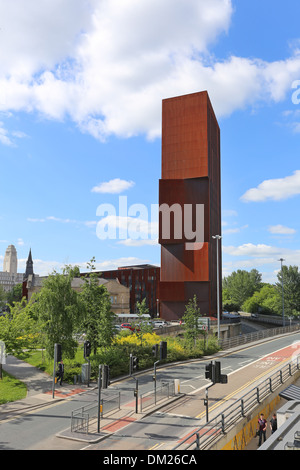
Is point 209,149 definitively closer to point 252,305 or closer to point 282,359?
point 282,359

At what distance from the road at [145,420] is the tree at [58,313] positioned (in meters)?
5.54

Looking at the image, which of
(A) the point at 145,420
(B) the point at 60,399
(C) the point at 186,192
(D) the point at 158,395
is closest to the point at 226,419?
(A) the point at 145,420

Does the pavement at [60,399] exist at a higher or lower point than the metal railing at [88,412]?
lower

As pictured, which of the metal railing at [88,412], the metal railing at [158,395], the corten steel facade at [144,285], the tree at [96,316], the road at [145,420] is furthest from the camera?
the corten steel facade at [144,285]

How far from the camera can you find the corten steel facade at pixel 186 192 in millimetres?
70125

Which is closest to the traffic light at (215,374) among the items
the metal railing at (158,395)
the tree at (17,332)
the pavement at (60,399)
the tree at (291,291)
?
the pavement at (60,399)

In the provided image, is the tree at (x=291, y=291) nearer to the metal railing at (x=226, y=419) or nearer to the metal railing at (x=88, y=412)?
the metal railing at (x=226, y=419)

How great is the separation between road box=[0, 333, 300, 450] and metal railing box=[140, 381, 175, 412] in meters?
0.92

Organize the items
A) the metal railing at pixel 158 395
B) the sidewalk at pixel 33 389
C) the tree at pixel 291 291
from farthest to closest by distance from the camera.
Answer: the tree at pixel 291 291 < the metal railing at pixel 158 395 < the sidewalk at pixel 33 389

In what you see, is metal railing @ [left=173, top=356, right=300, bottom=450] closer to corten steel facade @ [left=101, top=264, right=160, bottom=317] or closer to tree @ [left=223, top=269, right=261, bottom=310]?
corten steel facade @ [left=101, top=264, right=160, bottom=317]

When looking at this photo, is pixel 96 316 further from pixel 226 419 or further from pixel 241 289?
pixel 241 289

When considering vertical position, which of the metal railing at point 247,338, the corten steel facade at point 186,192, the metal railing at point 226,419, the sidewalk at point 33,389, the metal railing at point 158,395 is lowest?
the metal railing at point 247,338

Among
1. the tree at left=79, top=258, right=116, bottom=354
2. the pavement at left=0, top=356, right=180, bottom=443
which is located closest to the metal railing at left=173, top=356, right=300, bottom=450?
the pavement at left=0, top=356, right=180, bottom=443
